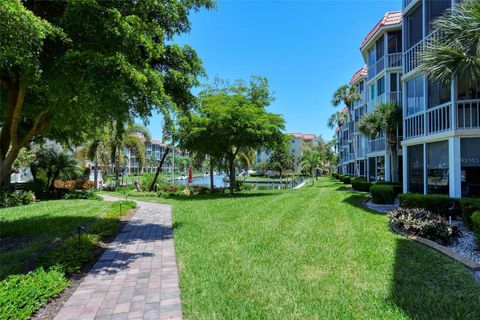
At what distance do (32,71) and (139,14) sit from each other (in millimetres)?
2463

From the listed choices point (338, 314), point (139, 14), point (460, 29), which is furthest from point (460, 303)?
point (139, 14)

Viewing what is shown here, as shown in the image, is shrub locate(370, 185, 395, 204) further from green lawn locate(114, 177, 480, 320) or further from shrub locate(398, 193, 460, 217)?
green lawn locate(114, 177, 480, 320)

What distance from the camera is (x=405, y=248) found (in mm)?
7090

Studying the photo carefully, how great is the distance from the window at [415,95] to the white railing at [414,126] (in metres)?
0.31

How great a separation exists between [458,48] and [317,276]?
709cm

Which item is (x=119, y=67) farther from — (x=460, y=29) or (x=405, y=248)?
(x=460, y=29)

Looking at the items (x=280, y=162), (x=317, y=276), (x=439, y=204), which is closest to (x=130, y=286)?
(x=317, y=276)

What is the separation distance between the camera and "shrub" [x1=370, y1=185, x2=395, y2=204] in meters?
14.2

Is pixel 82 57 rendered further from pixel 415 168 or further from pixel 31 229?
pixel 415 168

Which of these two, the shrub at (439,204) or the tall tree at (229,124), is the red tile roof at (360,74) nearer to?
the tall tree at (229,124)

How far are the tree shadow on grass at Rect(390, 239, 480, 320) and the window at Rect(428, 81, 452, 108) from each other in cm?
728

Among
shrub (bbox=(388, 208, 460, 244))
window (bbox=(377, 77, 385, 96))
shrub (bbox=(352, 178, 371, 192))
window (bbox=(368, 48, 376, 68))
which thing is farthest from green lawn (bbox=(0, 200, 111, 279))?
window (bbox=(368, 48, 376, 68))

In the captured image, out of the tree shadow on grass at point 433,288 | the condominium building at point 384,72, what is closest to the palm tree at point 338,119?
the condominium building at point 384,72

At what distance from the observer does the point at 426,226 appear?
7.87 meters
